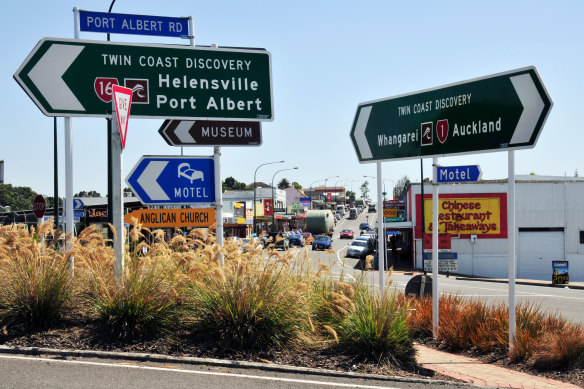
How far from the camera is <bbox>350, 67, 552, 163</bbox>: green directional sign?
23.3ft

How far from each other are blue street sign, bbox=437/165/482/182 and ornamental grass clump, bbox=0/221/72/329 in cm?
535

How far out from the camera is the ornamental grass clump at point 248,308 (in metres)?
6.25

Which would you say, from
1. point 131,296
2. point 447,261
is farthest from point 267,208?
point 131,296

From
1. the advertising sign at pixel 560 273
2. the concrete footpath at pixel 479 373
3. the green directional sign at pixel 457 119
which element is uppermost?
the green directional sign at pixel 457 119

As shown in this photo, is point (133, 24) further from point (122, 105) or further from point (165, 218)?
point (165, 218)

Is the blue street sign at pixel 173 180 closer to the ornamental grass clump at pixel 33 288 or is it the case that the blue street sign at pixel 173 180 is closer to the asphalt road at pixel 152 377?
the ornamental grass clump at pixel 33 288

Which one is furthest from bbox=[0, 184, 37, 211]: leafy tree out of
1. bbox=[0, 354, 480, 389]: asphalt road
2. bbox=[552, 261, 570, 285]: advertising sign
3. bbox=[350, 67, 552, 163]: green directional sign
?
bbox=[0, 354, 480, 389]: asphalt road

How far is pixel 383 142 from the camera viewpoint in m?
8.62

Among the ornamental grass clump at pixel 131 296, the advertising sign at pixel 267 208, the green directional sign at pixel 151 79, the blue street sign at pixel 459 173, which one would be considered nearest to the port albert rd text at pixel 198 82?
the green directional sign at pixel 151 79

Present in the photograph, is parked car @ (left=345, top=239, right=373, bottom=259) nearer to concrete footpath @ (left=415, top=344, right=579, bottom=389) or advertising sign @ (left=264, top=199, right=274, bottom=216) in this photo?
→ advertising sign @ (left=264, top=199, right=274, bottom=216)

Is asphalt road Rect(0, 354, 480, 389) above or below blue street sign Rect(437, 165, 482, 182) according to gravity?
below

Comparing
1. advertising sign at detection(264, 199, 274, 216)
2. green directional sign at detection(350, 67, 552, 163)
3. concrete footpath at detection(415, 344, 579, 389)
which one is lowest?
concrete footpath at detection(415, 344, 579, 389)

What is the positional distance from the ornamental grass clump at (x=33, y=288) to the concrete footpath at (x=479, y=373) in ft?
14.3

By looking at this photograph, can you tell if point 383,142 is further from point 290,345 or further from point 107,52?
point 107,52
